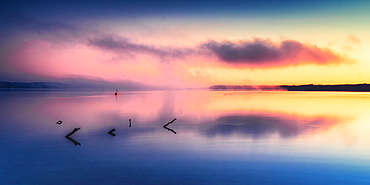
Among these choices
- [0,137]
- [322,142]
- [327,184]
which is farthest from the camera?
[0,137]

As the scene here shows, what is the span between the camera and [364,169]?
13352mm

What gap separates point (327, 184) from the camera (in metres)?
11.3

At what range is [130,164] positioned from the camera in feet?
44.7

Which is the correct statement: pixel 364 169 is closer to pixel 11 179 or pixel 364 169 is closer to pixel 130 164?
pixel 130 164

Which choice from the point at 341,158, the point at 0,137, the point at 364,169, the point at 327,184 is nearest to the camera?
the point at 327,184

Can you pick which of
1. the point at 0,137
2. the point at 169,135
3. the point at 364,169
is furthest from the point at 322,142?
the point at 0,137

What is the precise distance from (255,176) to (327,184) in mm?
2985

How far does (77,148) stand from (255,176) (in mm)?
11639

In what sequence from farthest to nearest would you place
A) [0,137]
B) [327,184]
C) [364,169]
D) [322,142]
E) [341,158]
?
[0,137] → [322,142] → [341,158] → [364,169] → [327,184]

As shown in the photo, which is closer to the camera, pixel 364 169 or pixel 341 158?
pixel 364 169

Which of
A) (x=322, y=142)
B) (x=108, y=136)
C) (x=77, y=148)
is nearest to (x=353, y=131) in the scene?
(x=322, y=142)

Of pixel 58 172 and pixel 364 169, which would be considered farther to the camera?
pixel 364 169

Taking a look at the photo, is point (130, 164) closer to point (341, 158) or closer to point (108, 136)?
point (108, 136)

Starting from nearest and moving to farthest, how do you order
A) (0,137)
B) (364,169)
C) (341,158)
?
(364,169) → (341,158) → (0,137)
